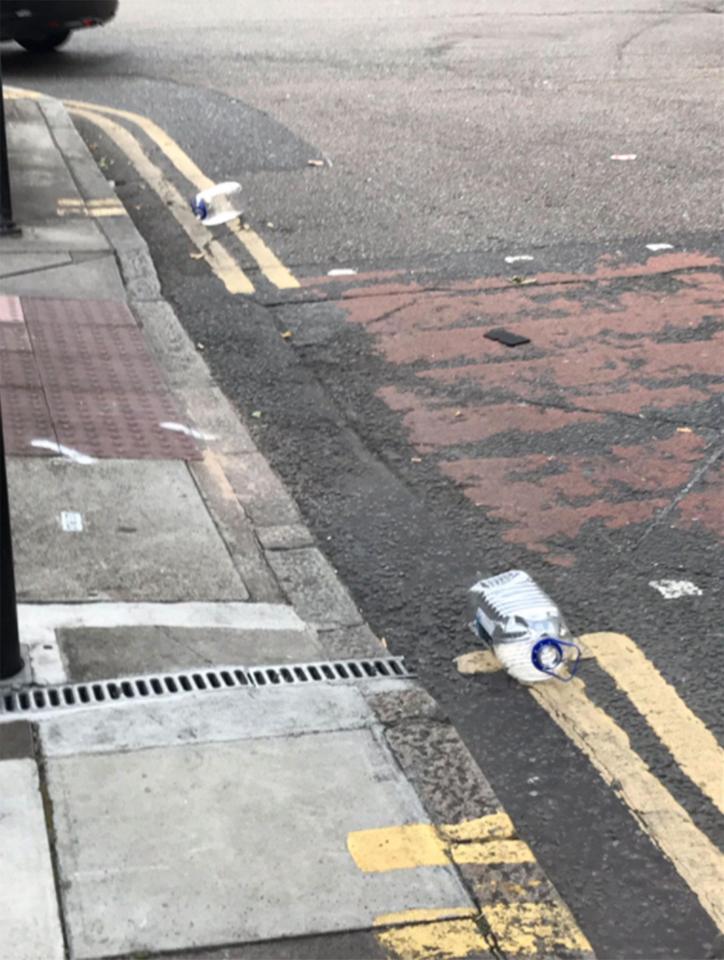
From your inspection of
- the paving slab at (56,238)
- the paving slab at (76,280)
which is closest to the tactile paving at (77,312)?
the paving slab at (76,280)

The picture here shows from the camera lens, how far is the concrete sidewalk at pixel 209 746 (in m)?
3.43

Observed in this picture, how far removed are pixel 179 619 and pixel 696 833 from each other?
1764mm

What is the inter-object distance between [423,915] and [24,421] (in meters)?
3.42

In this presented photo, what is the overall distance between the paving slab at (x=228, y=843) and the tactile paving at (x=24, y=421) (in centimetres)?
224

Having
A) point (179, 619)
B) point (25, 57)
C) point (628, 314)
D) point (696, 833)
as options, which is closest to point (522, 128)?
point (628, 314)

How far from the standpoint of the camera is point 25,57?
1634cm

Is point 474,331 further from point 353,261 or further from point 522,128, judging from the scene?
point 522,128

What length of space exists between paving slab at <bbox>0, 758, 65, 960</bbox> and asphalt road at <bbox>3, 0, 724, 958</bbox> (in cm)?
124

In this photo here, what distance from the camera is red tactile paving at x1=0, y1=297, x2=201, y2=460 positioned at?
6.13 metres

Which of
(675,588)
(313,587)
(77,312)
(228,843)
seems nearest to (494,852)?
(228,843)

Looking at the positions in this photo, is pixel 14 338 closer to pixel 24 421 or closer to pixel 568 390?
pixel 24 421

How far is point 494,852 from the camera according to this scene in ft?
12.3

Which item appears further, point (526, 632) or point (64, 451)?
point (64, 451)

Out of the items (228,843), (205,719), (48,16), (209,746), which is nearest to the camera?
(228,843)
